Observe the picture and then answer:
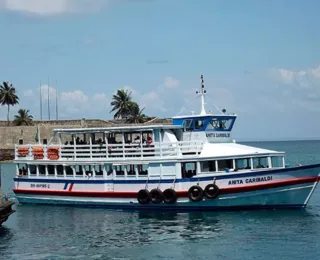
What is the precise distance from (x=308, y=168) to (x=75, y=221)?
37.5ft

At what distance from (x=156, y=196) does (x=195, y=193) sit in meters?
2.06

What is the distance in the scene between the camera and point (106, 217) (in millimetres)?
30547

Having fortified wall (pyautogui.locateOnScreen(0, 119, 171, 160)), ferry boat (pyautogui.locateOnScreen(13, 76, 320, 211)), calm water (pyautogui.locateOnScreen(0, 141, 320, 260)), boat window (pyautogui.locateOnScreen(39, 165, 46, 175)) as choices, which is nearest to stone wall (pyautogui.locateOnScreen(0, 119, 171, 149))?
fortified wall (pyautogui.locateOnScreen(0, 119, 171, 160))

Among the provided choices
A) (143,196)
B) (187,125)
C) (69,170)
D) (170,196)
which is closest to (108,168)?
(69,170)

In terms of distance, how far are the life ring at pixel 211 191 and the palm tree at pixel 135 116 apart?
5748 cm

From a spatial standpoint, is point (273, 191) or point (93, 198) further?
point (93, 198)

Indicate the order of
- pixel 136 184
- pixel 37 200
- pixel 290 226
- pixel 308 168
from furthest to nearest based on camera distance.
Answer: pixel 37 200 → pixel 136 184 → pixel 308 168 → pixel 290 226

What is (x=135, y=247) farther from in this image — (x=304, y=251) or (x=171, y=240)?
(x=304, y=251)

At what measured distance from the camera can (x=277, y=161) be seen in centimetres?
3092

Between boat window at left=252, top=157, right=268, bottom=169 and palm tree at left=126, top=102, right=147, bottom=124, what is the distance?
2222 inches

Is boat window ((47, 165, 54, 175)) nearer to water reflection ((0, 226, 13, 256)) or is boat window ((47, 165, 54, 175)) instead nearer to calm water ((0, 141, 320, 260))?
calm water ((0, 141, 320, 260))

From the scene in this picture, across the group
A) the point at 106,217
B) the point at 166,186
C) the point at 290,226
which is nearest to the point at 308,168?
the point at 290,226

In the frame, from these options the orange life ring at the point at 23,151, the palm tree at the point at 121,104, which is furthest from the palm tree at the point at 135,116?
the orange life ring at the point at 23,151

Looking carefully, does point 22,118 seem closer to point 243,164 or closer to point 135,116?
point 135,116
